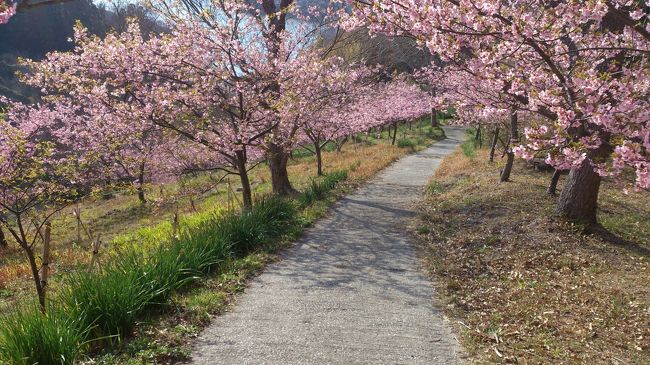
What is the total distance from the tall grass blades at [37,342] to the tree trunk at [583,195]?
786 cm

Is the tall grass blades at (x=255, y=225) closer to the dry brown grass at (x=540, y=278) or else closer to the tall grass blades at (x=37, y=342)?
the dry brown grass at (x=540, y=278)

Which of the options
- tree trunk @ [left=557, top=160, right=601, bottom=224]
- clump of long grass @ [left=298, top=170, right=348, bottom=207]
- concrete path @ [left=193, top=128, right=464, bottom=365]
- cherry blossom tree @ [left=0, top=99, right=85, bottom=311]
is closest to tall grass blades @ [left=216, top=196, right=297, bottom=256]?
concrete path @ [left=193, top=128, right=464, bottom=365]

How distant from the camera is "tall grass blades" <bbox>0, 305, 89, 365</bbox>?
3426 millimetres

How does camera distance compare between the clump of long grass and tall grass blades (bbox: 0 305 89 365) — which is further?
the clump of long grass

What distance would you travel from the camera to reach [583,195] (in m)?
7.87

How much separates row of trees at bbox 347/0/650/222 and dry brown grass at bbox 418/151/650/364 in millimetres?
1584

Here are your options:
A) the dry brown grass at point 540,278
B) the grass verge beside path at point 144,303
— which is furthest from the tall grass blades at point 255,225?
the dry brown grass at point 540,278

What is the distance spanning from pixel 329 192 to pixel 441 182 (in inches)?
168

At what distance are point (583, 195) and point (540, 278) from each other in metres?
2.74

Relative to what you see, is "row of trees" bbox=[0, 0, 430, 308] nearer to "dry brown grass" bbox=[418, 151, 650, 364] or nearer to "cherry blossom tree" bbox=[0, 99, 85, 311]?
"cherry blossom tree" bbox=[0, 99, 85, 311]

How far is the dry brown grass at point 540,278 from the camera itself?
4.32 meters

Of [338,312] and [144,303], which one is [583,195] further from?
[144,303]

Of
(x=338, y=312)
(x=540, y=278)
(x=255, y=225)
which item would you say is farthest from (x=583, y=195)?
(x=255, y=225)

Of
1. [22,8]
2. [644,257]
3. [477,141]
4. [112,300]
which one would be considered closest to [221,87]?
[22,8]
